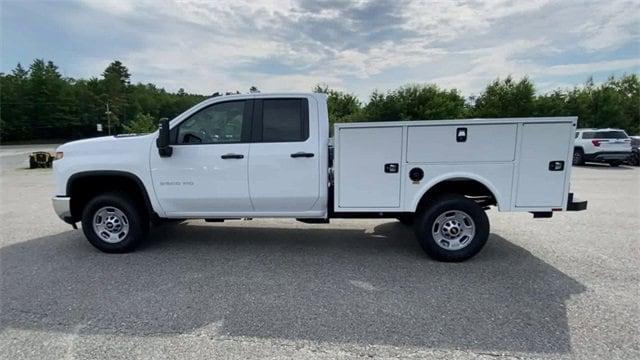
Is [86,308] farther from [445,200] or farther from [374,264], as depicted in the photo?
[445,200]

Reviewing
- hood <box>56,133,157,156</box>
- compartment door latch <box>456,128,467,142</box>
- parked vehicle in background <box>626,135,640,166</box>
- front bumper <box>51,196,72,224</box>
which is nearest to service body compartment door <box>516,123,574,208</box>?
compartment door latch <box>456,128,467,142</box>

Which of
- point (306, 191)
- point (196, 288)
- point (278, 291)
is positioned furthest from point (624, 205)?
point (196, 288)

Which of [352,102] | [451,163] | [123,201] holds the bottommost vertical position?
[123,201]

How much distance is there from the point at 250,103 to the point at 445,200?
9.01ft

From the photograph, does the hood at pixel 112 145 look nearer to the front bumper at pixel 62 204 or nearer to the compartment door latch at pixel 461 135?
the front bumper at pixel 62 204

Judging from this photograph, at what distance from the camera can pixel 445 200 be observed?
446cm

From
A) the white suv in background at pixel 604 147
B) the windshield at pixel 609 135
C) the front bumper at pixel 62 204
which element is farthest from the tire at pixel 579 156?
the front bumper at pixel 62 204

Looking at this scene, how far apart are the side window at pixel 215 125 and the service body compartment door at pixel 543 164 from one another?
136 inches

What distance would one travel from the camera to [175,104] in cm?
4606

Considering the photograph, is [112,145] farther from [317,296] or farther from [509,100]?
[509,100]

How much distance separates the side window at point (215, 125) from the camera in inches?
183

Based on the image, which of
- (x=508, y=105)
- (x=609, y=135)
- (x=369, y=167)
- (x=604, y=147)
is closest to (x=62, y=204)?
(x=369, y=167)

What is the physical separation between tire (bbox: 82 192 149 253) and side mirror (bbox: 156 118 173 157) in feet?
3.14

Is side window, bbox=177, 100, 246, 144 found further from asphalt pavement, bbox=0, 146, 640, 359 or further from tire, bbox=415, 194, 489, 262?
tire, bbox=415, 194, 489, 262
